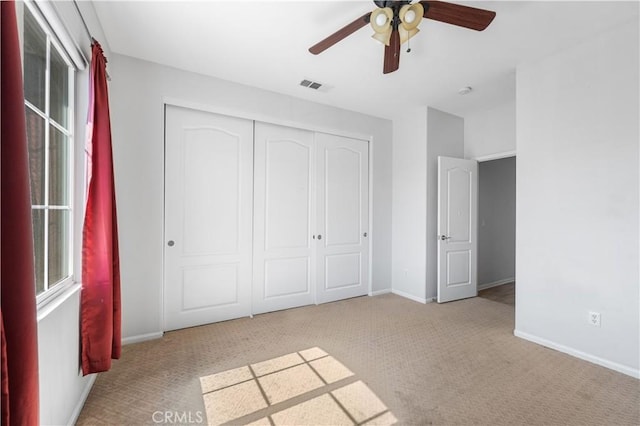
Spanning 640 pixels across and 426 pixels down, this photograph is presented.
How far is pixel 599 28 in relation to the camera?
7.79ft

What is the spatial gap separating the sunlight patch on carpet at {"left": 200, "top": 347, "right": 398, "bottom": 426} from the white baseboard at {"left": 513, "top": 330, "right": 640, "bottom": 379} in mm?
1862

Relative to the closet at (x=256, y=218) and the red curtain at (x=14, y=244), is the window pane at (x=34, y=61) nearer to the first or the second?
the red curtain at (x=14, y=244)

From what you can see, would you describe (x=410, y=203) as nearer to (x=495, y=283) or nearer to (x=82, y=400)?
(x=495, y=283)

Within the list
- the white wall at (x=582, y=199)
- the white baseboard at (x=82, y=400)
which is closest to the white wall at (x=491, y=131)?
the white wall at (x=582, y=199)

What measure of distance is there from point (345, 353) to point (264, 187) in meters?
2.00

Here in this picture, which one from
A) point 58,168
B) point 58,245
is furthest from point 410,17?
point 58,245

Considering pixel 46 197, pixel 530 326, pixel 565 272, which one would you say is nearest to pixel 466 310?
pixel 530 326

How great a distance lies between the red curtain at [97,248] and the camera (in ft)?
6.26

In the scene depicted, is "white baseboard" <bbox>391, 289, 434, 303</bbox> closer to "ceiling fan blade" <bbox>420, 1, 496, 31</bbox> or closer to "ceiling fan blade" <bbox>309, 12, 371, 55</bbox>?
"ceiling fan blade" <bbox>420, 1, 496, 31</bbox>

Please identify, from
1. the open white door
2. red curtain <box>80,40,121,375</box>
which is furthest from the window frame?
the open white door

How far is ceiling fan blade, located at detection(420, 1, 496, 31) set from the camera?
1.73 meters

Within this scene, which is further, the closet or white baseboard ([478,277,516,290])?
white baseboard ([478,277,516,290])

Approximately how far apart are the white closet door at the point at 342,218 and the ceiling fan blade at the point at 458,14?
2.28m

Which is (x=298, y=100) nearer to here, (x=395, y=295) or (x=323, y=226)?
(x=323, y=226)
